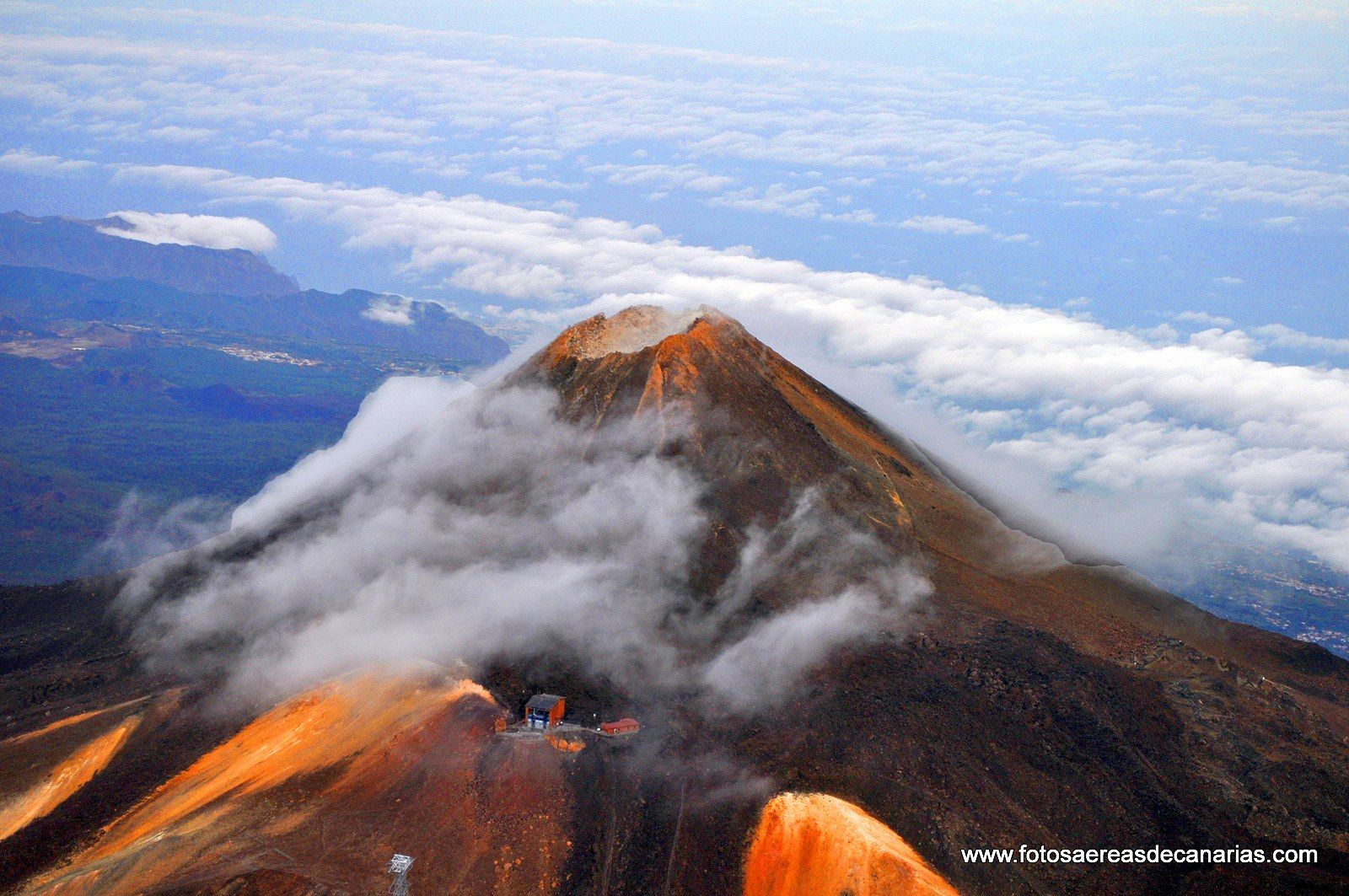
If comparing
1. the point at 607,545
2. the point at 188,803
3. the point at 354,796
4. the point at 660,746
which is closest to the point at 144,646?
the point at 188,803

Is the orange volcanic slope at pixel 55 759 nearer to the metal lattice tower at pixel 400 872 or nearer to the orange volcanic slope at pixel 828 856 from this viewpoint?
the metal lattice tower at pixel 400 872

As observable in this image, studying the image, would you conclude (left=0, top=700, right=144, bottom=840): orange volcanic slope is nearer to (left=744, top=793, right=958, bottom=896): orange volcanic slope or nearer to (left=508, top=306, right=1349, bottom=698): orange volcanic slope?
(left=744, top=793, right=958, bottom=896): orange volcanic slope

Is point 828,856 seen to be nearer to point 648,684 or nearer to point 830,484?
point 648,684

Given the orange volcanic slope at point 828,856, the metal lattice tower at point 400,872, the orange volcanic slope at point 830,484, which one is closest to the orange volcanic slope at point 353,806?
the metal lattice tower at point 400,872

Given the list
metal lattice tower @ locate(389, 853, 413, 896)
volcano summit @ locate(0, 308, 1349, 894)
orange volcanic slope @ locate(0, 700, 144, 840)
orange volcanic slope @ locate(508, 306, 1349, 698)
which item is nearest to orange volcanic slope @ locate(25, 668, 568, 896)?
volcano summit @ locate(0, 308, 1349, 894)

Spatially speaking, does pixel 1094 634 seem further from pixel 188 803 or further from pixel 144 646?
pixel 144 646

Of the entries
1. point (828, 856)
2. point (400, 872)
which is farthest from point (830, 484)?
point (400, 872)
